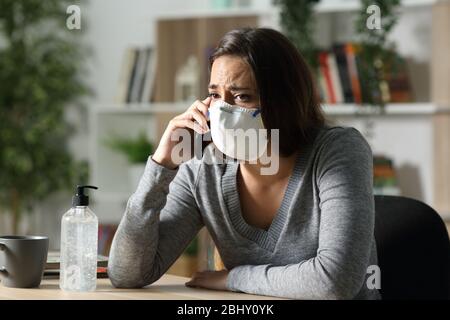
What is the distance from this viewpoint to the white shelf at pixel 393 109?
315 cm

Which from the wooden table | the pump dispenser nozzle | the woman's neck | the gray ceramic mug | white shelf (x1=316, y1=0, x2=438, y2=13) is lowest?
the wooden table

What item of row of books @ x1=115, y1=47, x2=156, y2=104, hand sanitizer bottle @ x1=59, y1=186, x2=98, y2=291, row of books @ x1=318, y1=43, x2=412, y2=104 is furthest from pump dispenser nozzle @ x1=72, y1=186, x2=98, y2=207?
row of books @ x1=115, y1=47, x2=156, y2=104

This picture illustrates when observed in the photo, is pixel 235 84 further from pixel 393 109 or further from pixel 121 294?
pixel 393 109

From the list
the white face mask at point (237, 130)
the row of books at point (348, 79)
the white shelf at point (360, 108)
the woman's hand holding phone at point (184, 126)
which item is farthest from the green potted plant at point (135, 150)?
the white face mask at point (237, 130)

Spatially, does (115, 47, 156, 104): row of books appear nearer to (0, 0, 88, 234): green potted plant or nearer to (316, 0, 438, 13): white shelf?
(0, 0, 88, 234): green potted plant

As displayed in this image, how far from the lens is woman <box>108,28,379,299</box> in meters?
1.38

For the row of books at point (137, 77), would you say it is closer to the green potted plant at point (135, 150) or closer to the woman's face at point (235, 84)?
the green potted plant at point (135, 150)

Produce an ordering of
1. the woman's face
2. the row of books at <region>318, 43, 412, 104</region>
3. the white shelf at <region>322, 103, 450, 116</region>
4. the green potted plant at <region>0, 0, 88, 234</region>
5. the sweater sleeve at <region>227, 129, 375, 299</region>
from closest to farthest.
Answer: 1. the sweater sleeve at <region>227, 129, 375, 299</region>
2. the woman's face
3. the white shelf at <region>322, 103, 450, 116</region>
4. the row of books at <region>318, 43, 412, 104</region>
5. the green potted plant at <region>0, 0, 88, 234</region>

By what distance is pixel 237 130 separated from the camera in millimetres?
1406

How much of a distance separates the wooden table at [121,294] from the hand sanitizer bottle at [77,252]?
0.02 meters

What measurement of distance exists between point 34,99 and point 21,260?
295cm

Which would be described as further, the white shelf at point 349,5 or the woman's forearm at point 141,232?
the white shelf at point 349,5

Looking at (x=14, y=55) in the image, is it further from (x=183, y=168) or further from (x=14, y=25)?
(x=183, y=168)
